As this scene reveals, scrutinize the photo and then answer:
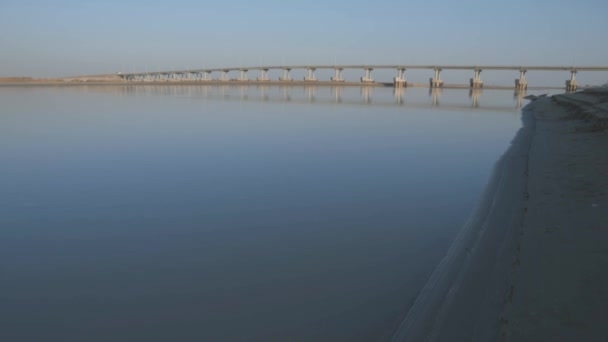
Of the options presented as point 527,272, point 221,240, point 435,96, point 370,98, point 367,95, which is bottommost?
point 221,240

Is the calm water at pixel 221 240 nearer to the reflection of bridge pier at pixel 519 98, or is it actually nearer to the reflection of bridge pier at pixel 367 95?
the reflection of bridge pier at pixel 367 95

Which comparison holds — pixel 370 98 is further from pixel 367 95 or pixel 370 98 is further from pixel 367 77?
pixel 367 77

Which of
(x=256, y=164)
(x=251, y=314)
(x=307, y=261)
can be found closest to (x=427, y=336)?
(x=251, y=314)

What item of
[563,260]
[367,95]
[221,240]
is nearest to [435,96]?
[367,95]

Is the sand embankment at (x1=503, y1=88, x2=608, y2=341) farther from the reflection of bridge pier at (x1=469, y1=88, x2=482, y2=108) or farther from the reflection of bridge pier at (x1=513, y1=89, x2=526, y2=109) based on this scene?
the reflection of bridge pier at (x1=513, y1=89, x2=526, y2=109)

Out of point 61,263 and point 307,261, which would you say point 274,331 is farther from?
point 61,263

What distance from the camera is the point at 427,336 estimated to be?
11.6 ft

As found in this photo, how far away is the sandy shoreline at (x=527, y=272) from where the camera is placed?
3.32 metres

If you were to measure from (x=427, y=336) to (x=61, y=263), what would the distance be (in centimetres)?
445

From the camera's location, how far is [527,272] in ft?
13.8

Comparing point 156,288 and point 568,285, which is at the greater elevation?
point 568,285

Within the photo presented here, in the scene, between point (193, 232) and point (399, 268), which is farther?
point (193, 232)

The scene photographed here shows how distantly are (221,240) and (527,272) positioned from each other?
3910 millimetres

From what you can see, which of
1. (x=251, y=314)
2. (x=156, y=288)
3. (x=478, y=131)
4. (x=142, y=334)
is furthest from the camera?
(x=478, y=131)
